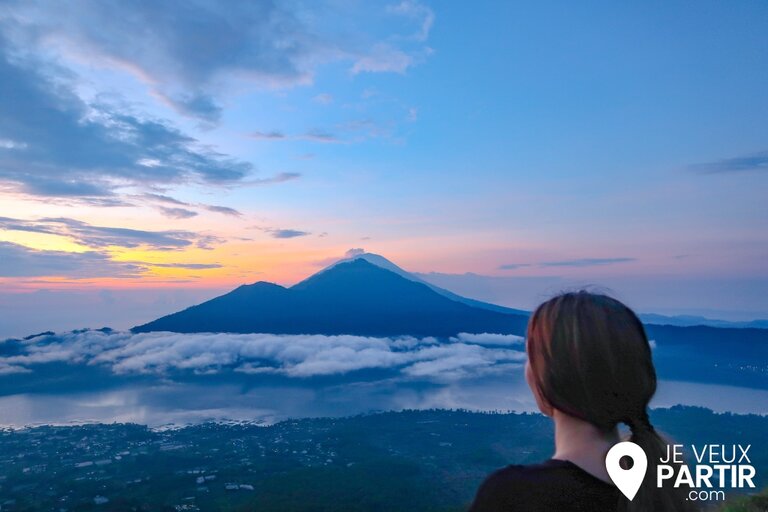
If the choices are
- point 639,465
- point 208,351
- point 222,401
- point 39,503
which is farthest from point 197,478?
point 208,351

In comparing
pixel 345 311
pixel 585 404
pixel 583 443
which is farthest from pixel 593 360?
pixel 345 311

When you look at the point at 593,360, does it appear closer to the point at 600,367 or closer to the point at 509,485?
the point at 600,367

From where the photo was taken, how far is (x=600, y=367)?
1486 mm

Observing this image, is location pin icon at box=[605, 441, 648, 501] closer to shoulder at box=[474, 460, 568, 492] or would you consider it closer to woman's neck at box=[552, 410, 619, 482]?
woman's neck at box=[552, 410, 619, 482]

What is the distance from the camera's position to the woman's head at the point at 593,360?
58.5 inches

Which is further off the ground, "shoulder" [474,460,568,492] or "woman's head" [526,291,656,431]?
"woman's head" [526,291,656,431]

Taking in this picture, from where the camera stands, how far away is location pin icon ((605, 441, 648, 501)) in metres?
1.45

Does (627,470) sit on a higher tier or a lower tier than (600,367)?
lower

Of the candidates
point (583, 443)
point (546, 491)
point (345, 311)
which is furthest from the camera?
point (345, 311)

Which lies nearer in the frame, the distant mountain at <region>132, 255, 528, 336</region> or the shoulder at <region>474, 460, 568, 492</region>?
the shoulder at <region>474, 460, 568, 492</region>

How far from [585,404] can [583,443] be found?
0.12m

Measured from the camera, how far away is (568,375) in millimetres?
1487

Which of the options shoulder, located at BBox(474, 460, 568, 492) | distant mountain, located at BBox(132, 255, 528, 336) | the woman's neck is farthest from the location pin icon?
distant mountain, located at BBox(132, 255, 528, 336)

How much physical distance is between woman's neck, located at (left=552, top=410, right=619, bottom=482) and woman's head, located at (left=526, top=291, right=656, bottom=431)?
0.09ft
